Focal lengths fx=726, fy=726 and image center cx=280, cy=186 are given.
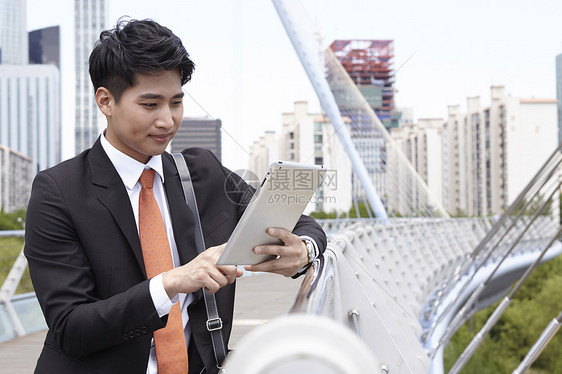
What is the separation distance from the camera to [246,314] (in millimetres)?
5172

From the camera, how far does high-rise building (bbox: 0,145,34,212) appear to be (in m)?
72.1

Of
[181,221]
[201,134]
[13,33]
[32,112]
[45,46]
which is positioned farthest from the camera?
[13,33]

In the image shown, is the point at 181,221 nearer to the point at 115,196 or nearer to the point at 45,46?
the point at 115,196

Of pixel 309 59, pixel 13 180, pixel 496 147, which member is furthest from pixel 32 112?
pixel 309 59

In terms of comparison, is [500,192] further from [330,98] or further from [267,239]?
[267,239]

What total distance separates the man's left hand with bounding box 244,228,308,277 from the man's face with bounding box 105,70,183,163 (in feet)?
0.86

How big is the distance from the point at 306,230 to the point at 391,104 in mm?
15350

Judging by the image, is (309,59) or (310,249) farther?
(309,59)

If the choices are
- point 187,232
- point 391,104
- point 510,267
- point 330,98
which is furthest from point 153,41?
point 391,104

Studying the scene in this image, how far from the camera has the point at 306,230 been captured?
1443mm

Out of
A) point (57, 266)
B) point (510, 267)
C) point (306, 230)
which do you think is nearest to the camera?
point (57, 266)

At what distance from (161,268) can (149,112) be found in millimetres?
271

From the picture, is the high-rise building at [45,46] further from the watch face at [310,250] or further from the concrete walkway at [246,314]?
the watch face at [310,250]

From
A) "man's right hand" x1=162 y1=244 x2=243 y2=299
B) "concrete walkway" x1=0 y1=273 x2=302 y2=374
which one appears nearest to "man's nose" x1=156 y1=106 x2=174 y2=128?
"man's right hand" x1=162 y1=244 x2=243 y2=299
